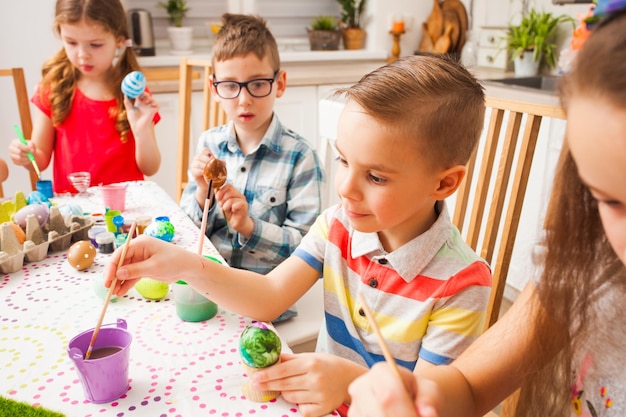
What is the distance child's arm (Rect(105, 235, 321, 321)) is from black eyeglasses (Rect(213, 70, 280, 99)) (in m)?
0.65

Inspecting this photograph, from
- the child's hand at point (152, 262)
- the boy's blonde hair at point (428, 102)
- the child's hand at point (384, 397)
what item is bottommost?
the child's hand at point (152, 262)

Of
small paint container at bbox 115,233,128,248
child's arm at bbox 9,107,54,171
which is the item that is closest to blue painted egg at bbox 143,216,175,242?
small paint container at bbox 115,233,128,248

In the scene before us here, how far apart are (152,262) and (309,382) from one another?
352 mm

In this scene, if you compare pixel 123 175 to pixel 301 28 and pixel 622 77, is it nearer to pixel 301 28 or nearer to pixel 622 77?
pixel 622 77

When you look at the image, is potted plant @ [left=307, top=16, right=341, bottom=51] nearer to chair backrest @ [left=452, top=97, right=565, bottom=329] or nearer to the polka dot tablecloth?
chair backrest @ [left=452, top=97, right=565, bottom=329]

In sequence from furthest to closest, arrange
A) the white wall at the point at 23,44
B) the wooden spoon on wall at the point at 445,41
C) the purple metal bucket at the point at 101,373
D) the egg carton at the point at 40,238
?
1. the wooden spoon on wall at the point at 445,41
2. the white wall at the point at 23,44
3. the egg carton at the point at 40,238
4. the purple metal bucket at the point at 101,373

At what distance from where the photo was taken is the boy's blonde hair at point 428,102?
2.76ft

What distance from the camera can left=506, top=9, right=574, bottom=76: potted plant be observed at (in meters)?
2.80

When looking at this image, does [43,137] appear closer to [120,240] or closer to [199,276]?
[120,240]

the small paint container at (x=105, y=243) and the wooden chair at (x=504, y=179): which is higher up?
the wooden chair at (x=504, y=179)

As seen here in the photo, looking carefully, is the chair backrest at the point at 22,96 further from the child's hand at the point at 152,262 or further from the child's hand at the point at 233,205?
the child's hand at the point at 152,262

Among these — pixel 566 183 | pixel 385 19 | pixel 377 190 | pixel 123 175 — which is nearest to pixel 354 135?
pixel 377 190

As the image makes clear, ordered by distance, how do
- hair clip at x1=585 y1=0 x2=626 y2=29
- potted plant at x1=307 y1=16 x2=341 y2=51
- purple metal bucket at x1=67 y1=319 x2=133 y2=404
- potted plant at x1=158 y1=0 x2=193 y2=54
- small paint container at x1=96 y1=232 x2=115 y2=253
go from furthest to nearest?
potted plant at x1=307 y1=16 x2=341 y2=51
potted plant at x1=158 y1=0 x2=193 y2=54
small paint container at x1=96 y1=232 x2=115 y2=253
purple metal bucket at x1=67 y1=319 x2=133 y2=404
hair clip at x1=585 y1=0 x2=626 y2=29

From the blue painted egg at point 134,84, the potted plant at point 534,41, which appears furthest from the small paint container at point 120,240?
the potted plant at point 534,41
